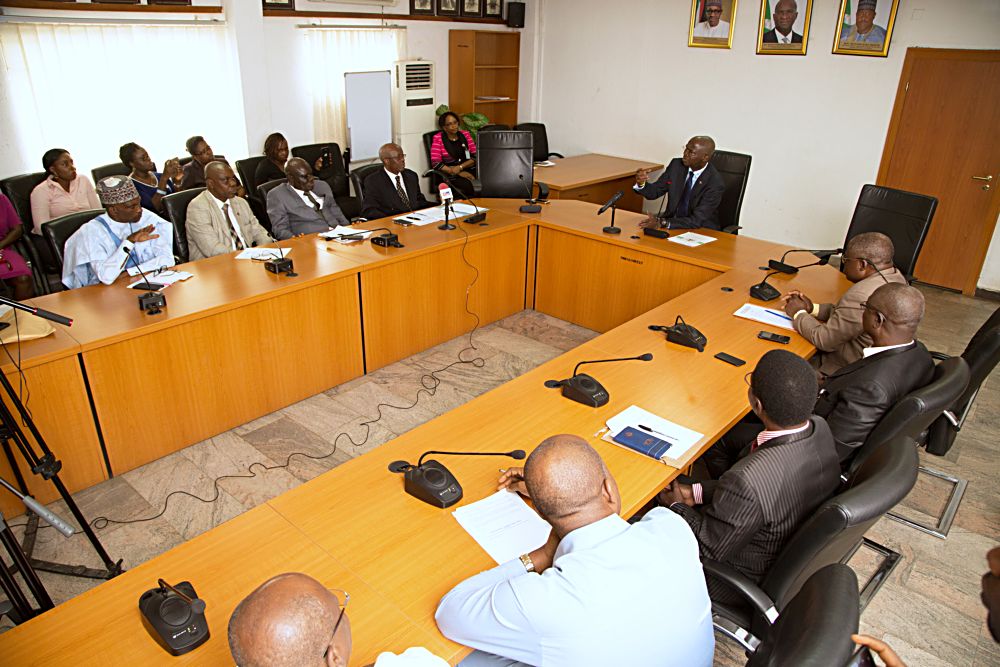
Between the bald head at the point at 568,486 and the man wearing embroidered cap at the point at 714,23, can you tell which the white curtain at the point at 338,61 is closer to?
the man wearing embroidered cap at the point at 714,23

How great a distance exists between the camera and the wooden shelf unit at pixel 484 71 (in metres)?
7.80

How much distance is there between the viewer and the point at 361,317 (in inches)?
164

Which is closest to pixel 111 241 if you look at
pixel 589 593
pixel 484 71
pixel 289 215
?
pixel 289 215

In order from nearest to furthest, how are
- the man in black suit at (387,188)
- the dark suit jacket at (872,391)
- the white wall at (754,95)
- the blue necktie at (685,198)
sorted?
the dark suit jacket at (872,391)
the blue necktie at (685,198)
the man in black suit at (387,188)
the white wall at (754,95)

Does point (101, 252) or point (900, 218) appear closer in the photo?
point (101, 252)

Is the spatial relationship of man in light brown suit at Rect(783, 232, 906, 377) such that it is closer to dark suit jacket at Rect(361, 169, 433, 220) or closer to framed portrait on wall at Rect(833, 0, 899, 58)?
dark suit jacket at Rect(361, 169, 433, 220)

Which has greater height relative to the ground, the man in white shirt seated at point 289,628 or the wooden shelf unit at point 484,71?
the wooden shelf unit at point 484,71

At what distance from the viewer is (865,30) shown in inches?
235

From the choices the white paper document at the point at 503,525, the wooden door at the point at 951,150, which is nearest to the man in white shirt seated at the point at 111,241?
the white paper document at the point at 503,525

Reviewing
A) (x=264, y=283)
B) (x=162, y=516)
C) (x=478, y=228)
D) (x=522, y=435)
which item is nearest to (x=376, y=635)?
(x=522, y=435)

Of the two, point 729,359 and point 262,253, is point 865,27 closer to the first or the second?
point 729,359

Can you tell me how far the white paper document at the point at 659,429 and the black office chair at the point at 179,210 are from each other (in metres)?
3.29

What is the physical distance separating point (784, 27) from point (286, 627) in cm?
699

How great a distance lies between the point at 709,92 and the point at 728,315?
4389mm
